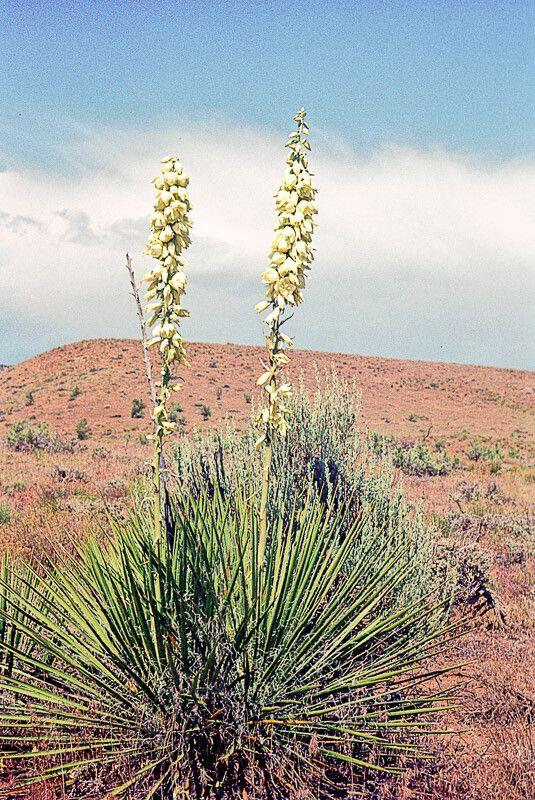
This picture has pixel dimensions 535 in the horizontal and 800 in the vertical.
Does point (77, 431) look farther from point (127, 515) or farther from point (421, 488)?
point (127, 515)

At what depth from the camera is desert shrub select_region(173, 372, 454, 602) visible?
197 inches

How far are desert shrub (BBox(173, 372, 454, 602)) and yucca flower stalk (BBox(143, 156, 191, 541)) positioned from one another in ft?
6.29

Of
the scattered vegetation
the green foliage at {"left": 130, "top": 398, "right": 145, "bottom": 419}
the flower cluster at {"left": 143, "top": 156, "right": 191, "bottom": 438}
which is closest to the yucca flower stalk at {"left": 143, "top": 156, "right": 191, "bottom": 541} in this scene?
the flower cluster at {"left": 143, "top": 156, "right": 191, "bottom": 438}

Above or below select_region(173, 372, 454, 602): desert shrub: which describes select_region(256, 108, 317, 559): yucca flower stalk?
above

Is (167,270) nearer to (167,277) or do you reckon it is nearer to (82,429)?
(167,277)

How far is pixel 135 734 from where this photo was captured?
3.03 meters

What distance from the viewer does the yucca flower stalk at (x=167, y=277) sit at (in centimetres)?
280

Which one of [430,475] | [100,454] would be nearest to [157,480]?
[430,475]

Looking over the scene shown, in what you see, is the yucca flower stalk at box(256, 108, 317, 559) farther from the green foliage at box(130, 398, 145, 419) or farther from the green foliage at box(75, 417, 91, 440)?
the green foliage at box(130, 398, 145, 419)

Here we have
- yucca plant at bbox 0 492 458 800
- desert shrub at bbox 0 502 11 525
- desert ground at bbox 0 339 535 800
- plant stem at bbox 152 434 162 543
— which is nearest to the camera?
plant stem at bbox 152 434 162 543

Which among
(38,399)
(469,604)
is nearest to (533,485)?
(469,604)

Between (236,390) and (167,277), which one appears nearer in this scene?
(167,277)

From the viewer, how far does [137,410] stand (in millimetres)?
31906

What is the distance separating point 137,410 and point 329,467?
27.0 metres
